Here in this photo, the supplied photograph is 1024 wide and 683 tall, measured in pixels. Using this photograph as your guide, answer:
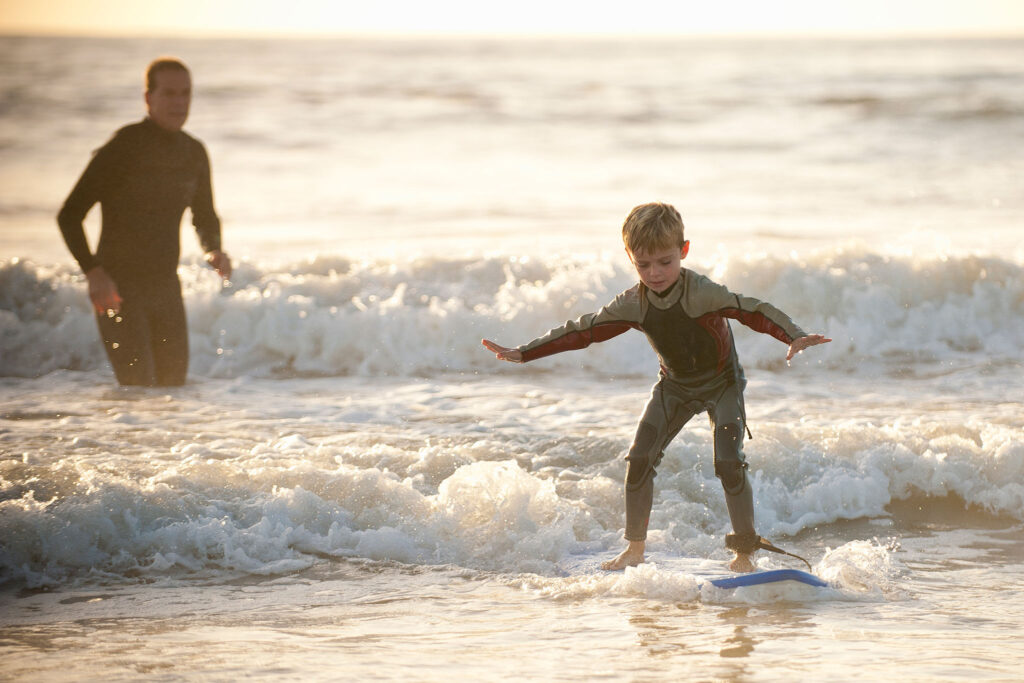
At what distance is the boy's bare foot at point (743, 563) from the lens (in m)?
4.79

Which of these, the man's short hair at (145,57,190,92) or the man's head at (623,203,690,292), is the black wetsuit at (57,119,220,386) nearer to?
the man's short hair at (145,57,190,92)

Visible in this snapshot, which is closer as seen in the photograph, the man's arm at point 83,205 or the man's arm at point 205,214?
the man's arm at point 83,205

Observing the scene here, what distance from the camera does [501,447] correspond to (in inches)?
268

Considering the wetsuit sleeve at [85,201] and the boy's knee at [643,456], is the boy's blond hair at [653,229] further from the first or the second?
the wetsuit sleeve at [85,201]

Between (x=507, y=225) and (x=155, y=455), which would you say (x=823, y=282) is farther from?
(x=155, y=455)

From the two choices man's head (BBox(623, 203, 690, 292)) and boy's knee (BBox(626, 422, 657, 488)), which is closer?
man's head (BBox(623, 203, 690, 292))

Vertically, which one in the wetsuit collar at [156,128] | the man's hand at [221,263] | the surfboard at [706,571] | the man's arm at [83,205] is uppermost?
the wetsuit collar at [156,128]

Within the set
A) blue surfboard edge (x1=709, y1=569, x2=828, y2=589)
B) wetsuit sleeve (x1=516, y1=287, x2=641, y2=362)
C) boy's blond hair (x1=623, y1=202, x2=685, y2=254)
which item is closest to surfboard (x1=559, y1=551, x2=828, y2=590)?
blue surfboard edge (x1=709, y1=569, x2=828, y2=589)

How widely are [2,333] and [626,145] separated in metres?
16.1

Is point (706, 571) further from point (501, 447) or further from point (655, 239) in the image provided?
point (501, 447)

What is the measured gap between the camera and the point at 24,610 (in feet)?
15.3

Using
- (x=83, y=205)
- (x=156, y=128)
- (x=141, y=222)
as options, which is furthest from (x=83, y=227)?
(x=156, y=128)

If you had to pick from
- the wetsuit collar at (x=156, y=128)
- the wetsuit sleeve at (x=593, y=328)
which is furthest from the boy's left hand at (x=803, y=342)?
the wetsuit collar at (x=156, y=128)

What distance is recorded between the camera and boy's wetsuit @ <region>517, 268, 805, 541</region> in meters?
4.63
